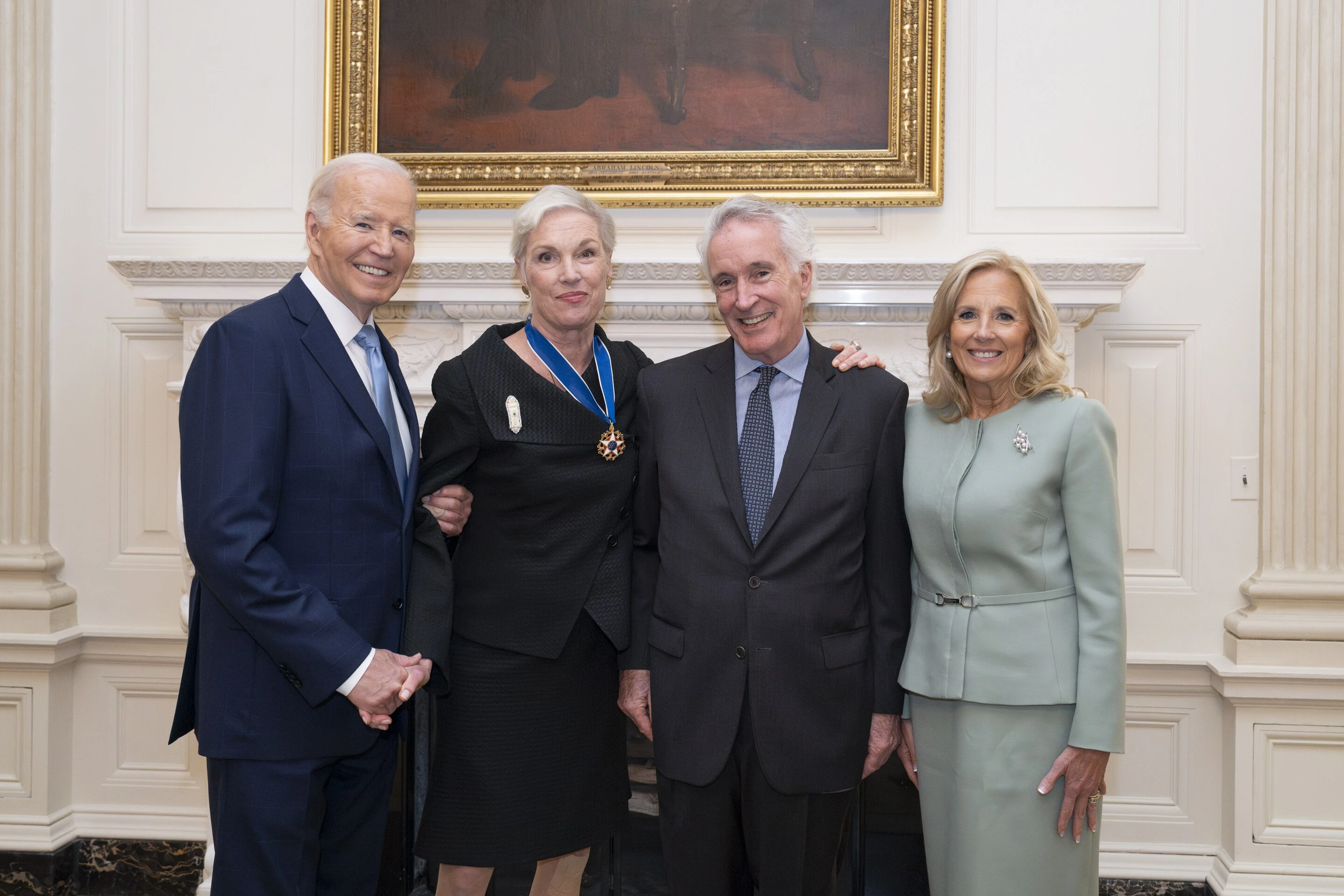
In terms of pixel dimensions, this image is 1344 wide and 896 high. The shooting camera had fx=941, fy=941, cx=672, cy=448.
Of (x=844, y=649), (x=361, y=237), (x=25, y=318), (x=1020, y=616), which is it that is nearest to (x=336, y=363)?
(x=361, y=237)

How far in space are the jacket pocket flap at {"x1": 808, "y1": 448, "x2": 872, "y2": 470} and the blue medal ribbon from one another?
18.5 inches

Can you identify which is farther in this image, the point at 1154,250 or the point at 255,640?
the point at 1154,250

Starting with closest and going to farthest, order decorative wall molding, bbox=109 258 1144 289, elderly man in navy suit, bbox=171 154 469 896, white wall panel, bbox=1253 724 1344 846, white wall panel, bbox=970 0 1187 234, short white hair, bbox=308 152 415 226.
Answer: elderly man in navy suit, bbox=171 154 469 896 < short white hair, bbox=308 152 415 226 < decorative wall molding, bbox=109 258 1144 289 < white wall panel, bbox=1253 724 1344 846 < white wall panel, bbox=970 0 1187 234

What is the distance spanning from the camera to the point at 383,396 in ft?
6.66

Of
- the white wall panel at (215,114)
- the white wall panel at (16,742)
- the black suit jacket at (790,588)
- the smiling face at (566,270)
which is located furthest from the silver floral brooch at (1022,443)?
the white wall panel at (16,742)

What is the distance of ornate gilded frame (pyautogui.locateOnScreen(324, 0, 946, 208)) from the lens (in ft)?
10.4

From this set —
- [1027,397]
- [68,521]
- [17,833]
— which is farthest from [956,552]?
[17,833]

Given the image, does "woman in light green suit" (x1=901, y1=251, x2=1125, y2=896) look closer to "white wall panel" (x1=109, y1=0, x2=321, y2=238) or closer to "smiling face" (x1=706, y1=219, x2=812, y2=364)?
"smiling face" (x1=706, y1=219, x2=812, y2=364)

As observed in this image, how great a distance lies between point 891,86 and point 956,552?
6.29ft

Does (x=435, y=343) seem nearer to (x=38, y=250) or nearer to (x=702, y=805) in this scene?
(x=38, y=250)

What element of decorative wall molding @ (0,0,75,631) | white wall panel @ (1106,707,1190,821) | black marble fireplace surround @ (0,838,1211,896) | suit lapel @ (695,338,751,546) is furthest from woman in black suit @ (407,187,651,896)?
decorative wall molding @ (0,0,75,631)

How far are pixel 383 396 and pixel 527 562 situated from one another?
48cm

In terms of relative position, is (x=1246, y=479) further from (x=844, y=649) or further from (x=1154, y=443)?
(x=844, y=649)

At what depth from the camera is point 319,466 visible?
1842 millimetres
